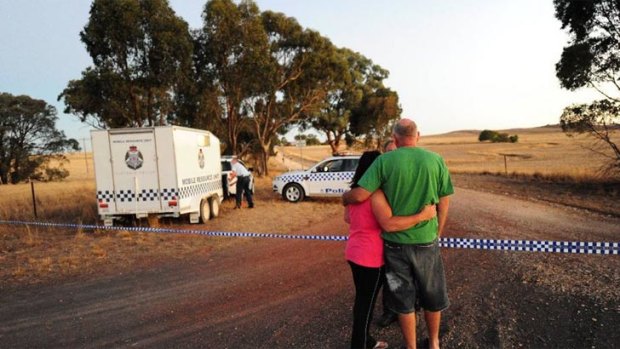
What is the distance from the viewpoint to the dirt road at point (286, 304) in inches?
158

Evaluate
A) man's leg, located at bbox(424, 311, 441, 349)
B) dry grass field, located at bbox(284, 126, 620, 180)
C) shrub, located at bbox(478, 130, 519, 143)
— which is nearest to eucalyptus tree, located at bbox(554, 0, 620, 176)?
dry grass field, located at bbox(284, 126, 620, 180)

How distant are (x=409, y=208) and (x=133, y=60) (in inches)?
774

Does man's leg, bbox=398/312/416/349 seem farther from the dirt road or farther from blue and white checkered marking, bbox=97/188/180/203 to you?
blue and white checkered marking, bbox=97/188/180/203

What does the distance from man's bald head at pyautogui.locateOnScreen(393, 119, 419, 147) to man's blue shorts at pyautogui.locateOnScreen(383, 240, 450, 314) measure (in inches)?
29.8

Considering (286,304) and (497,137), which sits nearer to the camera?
(286,304)

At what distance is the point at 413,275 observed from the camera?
3168 mm

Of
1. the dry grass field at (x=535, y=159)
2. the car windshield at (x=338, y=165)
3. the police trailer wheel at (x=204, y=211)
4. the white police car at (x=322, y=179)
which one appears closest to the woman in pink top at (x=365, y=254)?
the police trailer wheel at (x=204, y=211)

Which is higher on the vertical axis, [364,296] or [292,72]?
[292,72]

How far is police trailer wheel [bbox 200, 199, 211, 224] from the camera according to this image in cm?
1136

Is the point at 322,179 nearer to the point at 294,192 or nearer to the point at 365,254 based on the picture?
the point at 294,192

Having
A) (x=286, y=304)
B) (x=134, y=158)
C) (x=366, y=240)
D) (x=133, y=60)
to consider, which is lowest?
(x=286, y=304)

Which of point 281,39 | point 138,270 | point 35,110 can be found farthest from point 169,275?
point 35,110

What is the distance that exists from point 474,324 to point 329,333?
1417 mm

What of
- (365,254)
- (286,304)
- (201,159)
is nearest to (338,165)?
(201,159)
